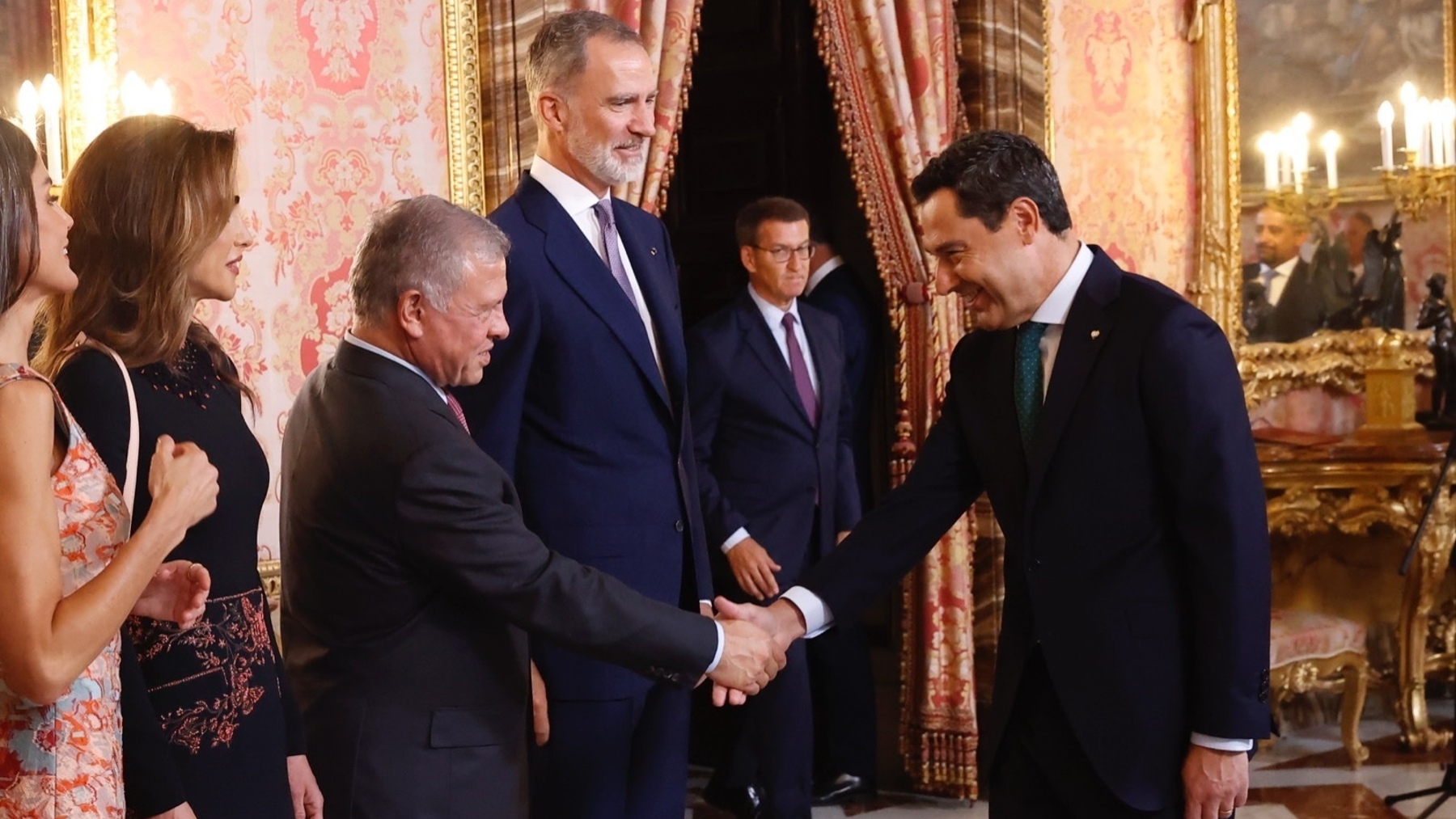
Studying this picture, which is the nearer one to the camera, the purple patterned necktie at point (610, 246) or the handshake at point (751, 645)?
the handshake at point (751, 645)

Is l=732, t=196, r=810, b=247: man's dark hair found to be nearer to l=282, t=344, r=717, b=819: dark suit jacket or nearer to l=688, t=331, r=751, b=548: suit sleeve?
l=688, t=331, r=751, b=548: suit sleeve

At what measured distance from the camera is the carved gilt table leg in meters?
5.55

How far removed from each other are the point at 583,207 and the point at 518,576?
103 cm

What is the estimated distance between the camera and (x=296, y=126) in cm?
366

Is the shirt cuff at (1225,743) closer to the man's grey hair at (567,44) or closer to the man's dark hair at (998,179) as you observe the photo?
the man's dark hair at (998,179)

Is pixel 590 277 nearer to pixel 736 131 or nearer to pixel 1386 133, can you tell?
pixel 736 131

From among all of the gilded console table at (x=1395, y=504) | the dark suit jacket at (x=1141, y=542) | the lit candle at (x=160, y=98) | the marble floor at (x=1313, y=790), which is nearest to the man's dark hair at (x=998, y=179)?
the dark suit jacket at (x=1141, y=542)

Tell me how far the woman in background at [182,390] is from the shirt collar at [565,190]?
0.92 m

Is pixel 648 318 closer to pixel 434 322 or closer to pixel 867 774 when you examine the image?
pixel 434 322

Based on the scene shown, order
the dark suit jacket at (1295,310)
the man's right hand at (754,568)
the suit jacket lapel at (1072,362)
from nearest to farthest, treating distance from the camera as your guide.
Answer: the suit jacket lapel at (1072,362)
the man's right hand at (754,568)
the dark suit jacket at (1295,310)

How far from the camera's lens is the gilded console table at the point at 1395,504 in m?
5.55

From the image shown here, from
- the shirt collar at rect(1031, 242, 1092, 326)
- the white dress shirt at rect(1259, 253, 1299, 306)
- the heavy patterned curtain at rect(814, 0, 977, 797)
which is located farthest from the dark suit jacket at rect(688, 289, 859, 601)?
the white dress shirt at rect(1259, 253, 1299, 306)

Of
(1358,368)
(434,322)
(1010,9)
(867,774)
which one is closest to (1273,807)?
(867,774)

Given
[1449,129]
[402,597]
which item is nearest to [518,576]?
[402,597]
